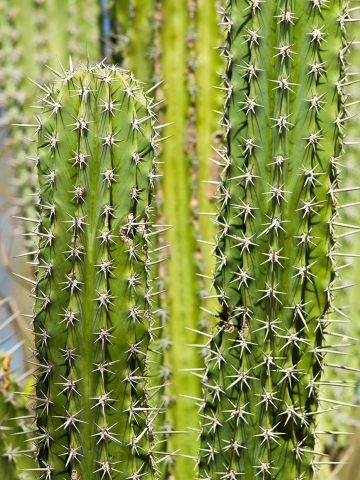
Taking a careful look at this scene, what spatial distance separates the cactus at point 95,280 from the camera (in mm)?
1778

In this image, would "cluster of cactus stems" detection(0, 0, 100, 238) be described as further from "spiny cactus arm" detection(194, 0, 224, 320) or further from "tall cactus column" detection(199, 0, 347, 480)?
"tall cactus column" detection(199, 0, 347, 480)

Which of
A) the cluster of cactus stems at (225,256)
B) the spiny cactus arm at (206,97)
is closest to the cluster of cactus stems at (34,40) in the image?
the spiny cactus arm at (206,97)

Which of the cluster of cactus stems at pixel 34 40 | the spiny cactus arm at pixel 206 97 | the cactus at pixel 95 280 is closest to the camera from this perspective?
the cactus at pixel 95 280

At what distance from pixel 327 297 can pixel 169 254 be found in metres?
1.20

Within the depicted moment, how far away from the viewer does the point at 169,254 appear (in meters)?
3.03

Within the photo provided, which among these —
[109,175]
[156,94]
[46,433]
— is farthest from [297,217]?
[156,94]

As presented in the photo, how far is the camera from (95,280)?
5.82 ft

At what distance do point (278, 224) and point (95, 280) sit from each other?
1.51 feet

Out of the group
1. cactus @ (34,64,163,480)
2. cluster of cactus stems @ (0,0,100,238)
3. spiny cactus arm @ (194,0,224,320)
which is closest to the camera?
cactus @ (34,64,163,480)

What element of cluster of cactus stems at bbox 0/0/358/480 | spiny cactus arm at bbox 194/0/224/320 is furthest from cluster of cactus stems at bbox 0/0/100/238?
cluster of cactus stems at bbox 0/0/358/480

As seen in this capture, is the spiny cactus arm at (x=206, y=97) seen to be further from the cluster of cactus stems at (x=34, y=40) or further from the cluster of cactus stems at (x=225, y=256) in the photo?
the cluster of cactus stems at (x=225, y=256)

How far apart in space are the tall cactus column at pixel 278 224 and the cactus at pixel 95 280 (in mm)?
233

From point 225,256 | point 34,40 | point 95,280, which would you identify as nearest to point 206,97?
point 34,40

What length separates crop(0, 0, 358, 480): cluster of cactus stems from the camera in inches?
70.4
